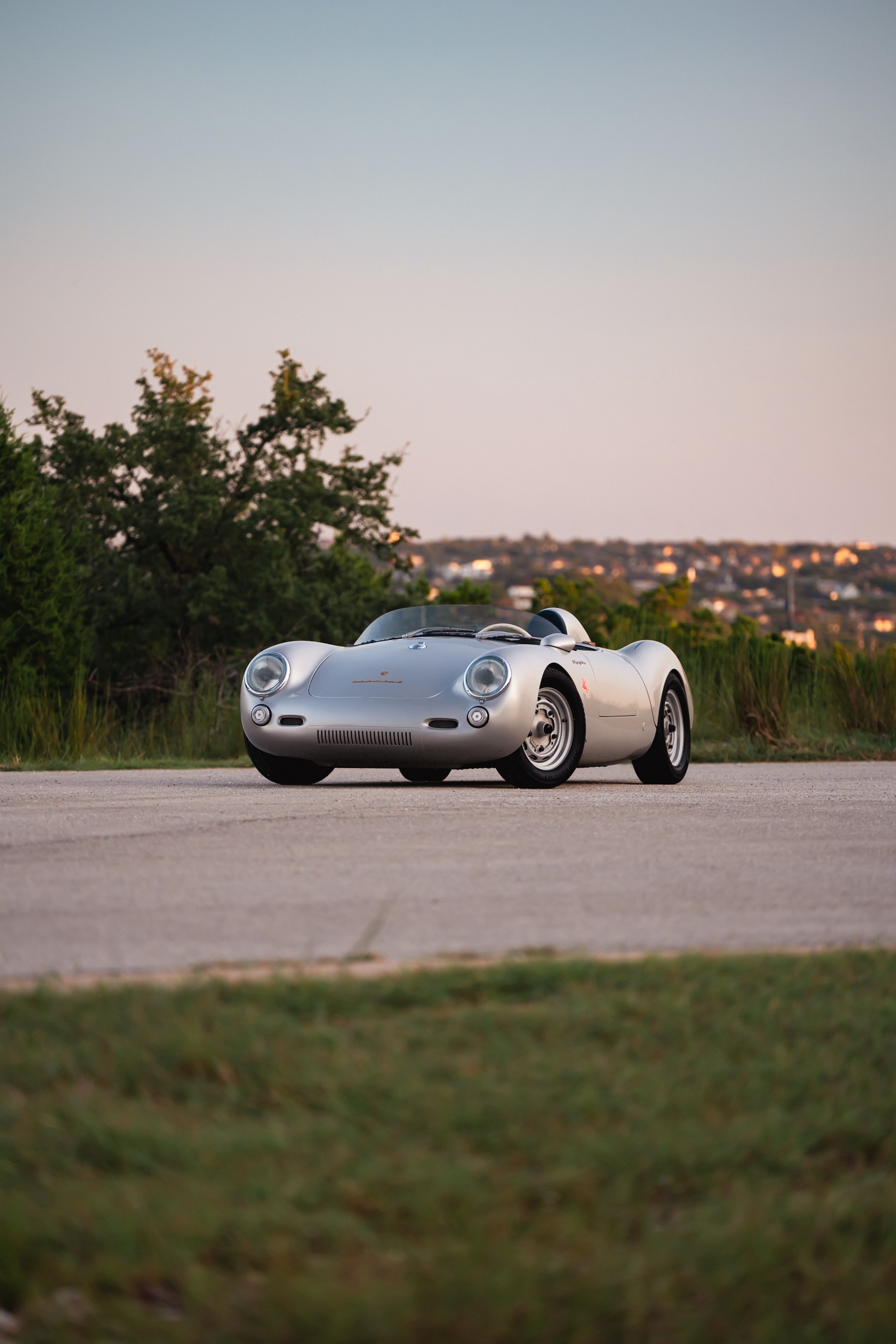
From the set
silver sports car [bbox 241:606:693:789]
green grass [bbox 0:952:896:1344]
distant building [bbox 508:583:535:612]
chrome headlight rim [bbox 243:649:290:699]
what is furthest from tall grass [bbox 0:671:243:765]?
distant building [bbox 508:583:535:612]

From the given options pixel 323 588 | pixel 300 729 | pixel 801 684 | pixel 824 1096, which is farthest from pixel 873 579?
pixel 824 1096

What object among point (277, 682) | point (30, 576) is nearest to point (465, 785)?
point (277, 682)

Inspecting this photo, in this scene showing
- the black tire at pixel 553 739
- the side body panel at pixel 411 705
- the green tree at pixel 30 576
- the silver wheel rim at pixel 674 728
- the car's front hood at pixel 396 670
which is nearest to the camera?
the side body panel at pixel 411 705

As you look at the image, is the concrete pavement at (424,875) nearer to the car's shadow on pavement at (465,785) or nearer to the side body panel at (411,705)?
the side body panel at (411,705)

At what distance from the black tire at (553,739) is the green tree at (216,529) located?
2456 cm

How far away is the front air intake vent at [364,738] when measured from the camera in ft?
32.0

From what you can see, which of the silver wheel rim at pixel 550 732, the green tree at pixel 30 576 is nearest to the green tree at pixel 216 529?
the green tree at pixel 30 576

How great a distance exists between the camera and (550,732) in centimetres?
1037

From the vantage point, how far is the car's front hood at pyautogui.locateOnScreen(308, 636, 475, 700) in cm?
986

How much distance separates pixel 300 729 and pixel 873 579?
333ft

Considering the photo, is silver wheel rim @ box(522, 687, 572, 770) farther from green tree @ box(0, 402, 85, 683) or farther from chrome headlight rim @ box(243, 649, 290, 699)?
green tree @ box(0, 402, 85, 683)

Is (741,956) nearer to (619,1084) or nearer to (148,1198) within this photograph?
(619,1084)

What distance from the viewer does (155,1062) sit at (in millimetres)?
2936

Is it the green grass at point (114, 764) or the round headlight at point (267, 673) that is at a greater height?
the round headlight at point (267, 673)
